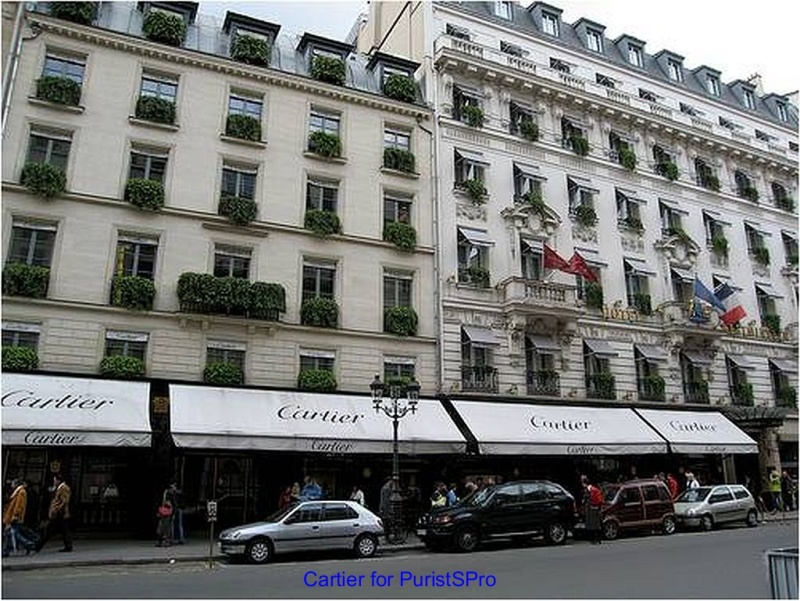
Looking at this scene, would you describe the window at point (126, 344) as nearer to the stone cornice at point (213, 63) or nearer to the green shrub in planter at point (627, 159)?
the stone cornice at point (213, 63)

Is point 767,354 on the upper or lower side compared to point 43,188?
lower

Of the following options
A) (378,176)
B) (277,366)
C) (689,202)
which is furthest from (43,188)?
(689,202)

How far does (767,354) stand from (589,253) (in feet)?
35.3

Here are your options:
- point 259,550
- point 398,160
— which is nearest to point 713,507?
point 259,550

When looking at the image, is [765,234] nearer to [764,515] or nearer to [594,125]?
[594,125]

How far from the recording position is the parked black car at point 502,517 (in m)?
16.0

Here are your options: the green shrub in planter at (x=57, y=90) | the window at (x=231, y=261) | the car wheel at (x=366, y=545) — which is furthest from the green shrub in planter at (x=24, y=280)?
the car wheel at (x=366, y=545)

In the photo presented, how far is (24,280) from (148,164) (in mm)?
5270

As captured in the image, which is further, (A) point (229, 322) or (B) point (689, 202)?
(B) point (689, 202)

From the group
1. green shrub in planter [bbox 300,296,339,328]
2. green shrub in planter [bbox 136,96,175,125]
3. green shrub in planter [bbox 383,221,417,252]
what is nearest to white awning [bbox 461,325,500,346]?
green shrub in planter [bbox 383,221,417,252]

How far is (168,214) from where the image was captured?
20.6m

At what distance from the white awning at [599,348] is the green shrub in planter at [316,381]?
399 inches

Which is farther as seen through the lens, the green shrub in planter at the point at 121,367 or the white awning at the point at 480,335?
the white awning at the point at 480,335

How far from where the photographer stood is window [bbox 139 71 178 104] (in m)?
21.8
